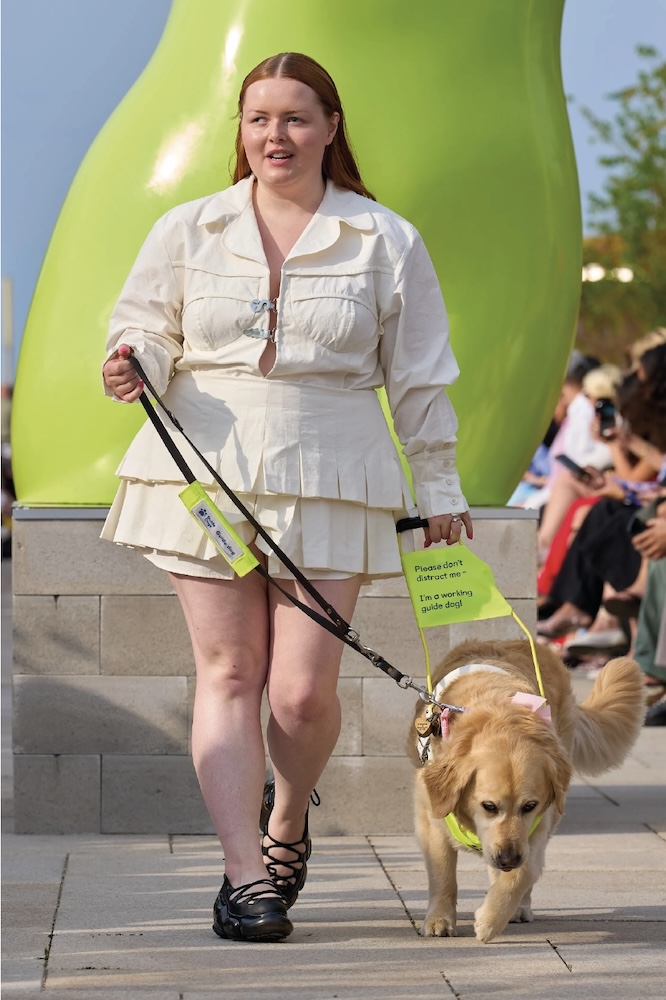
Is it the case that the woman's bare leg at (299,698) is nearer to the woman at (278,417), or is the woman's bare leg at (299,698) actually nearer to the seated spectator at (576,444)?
the woman at (278,417)

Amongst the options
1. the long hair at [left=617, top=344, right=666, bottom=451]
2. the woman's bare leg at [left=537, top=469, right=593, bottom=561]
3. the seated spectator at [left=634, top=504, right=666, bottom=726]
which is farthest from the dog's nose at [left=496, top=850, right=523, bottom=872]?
the woman's bare leg at [left=537, top=469, right=593, bottom=561]

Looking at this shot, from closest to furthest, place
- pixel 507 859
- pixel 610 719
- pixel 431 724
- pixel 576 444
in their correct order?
pixel 507 859, pixel 431 724, pixel 610 719, pixel 576 444

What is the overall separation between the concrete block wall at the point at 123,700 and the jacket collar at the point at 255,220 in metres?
1.62

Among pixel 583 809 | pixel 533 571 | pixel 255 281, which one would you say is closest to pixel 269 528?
pixel 255 281

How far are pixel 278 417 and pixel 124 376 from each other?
402 mm

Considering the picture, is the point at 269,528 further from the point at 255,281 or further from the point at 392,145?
the point at 392,145

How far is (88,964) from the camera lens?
385 cm

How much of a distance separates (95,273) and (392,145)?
3.80 ft

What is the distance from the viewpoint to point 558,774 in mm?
4047

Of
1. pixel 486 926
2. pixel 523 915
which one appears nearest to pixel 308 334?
pixel 486 926

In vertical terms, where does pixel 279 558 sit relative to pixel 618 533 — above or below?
above

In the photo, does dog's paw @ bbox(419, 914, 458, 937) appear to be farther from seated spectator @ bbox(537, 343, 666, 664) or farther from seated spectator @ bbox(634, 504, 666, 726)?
seated spectator @ bbox(537, 343, 666, 664)

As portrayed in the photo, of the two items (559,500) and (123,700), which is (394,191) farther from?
(559,500)

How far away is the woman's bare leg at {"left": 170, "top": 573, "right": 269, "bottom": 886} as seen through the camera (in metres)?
4.09
